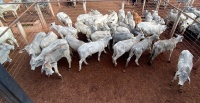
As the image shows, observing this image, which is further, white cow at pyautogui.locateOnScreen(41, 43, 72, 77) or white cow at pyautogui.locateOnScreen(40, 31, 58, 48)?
white cow at pyautogui.locateOnScreen(40, 31, 58, 48)

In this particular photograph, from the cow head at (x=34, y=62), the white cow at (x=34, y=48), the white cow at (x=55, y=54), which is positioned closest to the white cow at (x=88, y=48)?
the white cow at (x=55, y=54)

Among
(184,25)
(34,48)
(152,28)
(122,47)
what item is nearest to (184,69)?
(122,47)

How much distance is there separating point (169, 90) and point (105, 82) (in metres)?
1.53

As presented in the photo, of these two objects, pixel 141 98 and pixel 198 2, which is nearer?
pixel 141 98

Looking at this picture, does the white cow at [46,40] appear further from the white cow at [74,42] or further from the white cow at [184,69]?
the white cow at [184,69]

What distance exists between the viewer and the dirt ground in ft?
11.0

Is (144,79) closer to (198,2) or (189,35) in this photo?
(189,35)

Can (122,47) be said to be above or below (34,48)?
below

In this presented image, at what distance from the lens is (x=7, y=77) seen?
5.69 ft

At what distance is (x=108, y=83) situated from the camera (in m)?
3.67

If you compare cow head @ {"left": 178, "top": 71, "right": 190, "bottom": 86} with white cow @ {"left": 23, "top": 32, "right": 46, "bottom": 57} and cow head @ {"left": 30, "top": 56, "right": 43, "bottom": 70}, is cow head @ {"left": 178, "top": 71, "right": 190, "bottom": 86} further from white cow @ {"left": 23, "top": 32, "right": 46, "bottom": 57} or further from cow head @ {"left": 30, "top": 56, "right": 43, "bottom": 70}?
white cow @ {"left": 23, "top": 32, "right": 46, "bottom": 57}

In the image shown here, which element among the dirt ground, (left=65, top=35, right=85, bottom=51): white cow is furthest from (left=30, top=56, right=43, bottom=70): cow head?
(left=65, top=35, right=85, bottom=51): white cow

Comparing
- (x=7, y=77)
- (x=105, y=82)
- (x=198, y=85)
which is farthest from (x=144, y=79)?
(x=7, y=77)

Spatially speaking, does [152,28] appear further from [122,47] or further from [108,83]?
[108,83]
